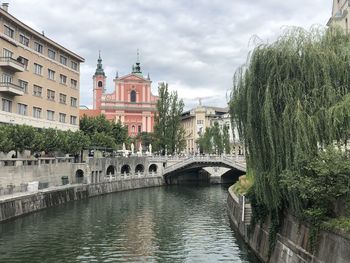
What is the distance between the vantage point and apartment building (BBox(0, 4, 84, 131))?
2185 inches

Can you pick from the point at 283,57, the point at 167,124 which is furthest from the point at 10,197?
the point at 167,124

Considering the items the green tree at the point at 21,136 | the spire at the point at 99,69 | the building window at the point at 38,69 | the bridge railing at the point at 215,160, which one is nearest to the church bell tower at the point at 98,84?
the spire at the point at 99,69

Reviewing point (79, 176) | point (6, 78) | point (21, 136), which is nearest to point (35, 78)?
point (6, 78)

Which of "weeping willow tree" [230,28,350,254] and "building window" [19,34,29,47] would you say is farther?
"building window" [19,34,29,47]

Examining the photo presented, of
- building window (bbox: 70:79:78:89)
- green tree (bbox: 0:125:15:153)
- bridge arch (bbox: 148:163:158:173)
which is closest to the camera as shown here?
green tree (bbox: 0:125:15:153)

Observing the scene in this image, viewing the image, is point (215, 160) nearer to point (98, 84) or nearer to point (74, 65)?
point (74, 65)

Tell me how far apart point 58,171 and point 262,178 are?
44.2 metres

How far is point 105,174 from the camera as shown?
73.1m

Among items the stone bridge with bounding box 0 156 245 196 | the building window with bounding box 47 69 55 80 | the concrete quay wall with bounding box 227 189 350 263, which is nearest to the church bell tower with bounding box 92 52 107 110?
the stone bridge with bounding box 0 156 245 196

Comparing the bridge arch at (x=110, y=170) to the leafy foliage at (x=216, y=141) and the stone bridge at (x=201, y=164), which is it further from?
the leafy foliage at (x=216, y=141)

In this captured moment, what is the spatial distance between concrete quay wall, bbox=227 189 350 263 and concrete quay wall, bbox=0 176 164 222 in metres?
22.3

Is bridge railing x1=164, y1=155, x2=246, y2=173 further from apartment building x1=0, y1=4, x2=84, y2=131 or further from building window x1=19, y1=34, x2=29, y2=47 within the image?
building window x1=19, y1=34, x2=29, y2=47

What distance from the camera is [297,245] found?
20.4 m

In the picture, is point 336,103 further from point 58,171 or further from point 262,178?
point 58,171
